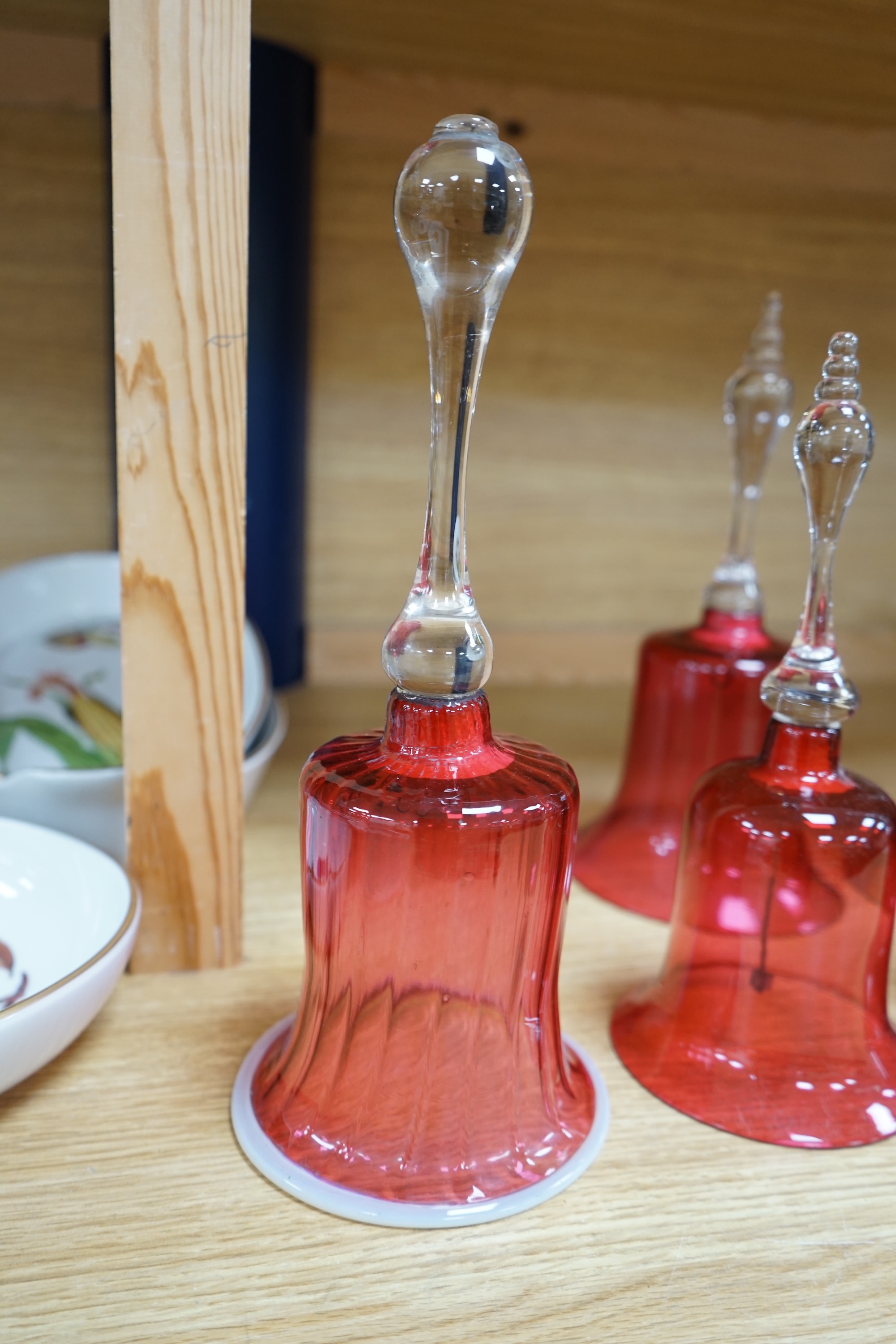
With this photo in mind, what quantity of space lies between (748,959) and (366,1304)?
161mm

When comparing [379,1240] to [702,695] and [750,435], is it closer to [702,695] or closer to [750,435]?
[702,695]

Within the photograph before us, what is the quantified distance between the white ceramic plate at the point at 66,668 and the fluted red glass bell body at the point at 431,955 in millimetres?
181

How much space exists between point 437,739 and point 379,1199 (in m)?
0.12

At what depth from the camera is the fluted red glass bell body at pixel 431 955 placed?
0.95 ft

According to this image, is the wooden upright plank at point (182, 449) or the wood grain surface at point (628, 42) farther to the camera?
the wood grain surface at point (628, 42)

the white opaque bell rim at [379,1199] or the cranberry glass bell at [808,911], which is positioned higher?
the cranberry glass bell at [808,911]

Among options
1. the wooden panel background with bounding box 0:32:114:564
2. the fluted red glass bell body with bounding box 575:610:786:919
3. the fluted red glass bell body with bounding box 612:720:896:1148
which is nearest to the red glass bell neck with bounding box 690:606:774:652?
the fluted red glass bell body with bounding box 575:610:786:919

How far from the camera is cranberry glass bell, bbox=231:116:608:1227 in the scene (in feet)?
0.94

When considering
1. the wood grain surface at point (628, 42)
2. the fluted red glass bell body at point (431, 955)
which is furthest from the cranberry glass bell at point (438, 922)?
the wood grain surface at point (628, 42)

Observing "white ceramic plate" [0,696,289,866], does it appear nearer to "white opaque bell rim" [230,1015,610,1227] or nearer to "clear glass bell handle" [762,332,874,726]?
"white opaque bell rim" [230,1015,610,1227]

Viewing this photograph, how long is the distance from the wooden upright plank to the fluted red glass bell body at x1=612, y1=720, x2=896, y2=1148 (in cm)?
17

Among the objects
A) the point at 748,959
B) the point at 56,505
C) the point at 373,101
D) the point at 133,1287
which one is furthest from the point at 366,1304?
the point at 373,101

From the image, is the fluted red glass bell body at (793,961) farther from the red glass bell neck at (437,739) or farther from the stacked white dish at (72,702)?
the stacked white dish at (72,702)

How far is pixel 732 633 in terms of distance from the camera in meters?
0.50
